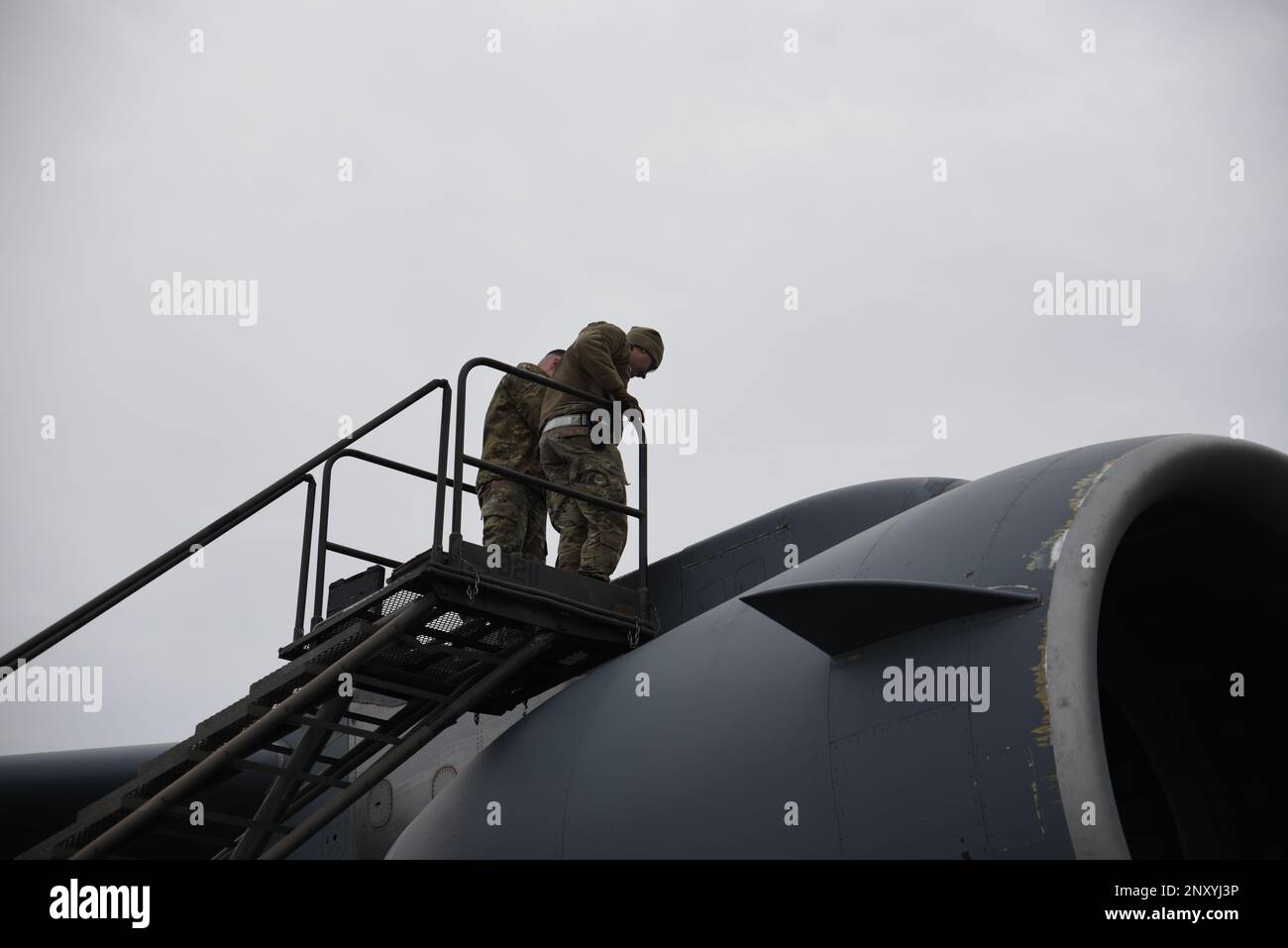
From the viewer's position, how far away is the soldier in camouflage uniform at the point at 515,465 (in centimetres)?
921

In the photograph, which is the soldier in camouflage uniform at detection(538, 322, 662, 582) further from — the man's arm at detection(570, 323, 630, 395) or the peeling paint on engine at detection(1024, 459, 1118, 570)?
the peeling paint on engine at detection(1024, 459, 1118, 570)

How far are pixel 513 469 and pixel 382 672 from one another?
240cm

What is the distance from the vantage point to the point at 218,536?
847 centimetres

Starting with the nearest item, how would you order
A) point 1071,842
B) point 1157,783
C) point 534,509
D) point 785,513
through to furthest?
1. point 1071,842
2. point 1157,783
3. point 785,513
4. point 534,509

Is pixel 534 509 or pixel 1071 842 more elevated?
pixel 534 509

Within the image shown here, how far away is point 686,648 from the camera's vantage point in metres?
6.60

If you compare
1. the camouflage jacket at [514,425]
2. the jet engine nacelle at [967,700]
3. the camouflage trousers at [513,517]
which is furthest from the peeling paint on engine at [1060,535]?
the camouflage jacket at [514,425]

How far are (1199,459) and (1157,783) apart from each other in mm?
2090

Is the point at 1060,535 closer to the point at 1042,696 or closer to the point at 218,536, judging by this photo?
the point at 1042,696

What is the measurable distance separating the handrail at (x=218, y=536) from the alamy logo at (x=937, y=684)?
2.84 m
